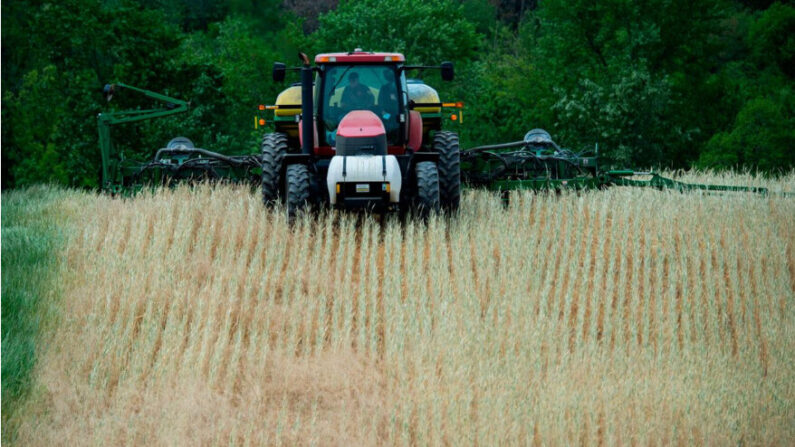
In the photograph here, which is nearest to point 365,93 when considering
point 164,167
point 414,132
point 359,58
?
point 359,58

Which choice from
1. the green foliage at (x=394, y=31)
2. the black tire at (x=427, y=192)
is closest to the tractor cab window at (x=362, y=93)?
the black tire at (x=427, y=192)

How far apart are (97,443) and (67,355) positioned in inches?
63.4

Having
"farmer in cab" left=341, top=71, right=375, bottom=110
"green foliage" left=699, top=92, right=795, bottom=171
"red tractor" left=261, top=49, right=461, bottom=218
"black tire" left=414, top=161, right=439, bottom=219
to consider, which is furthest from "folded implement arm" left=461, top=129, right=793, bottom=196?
"green foliage" left=699, top=92, right=795, bottom=171

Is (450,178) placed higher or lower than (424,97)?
lower

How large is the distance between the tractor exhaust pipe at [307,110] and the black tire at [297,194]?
0.49 meters

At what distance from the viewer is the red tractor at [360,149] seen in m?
11.7

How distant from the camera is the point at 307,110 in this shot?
40.3ft

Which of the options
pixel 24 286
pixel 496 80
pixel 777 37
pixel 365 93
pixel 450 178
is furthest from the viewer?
pixel 496 80

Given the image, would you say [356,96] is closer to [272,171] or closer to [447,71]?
[447,71]

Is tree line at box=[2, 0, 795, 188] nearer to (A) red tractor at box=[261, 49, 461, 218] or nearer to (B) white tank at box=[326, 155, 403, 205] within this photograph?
(A) red tractor at box=[261, 49, 461, 218]

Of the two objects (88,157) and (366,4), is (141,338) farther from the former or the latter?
(366,4)

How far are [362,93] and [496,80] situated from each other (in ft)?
90.8

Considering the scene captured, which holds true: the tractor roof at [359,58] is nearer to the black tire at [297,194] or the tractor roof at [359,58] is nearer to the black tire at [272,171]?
the black tire at [272,171]

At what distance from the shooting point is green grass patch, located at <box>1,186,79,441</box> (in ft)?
25.2
